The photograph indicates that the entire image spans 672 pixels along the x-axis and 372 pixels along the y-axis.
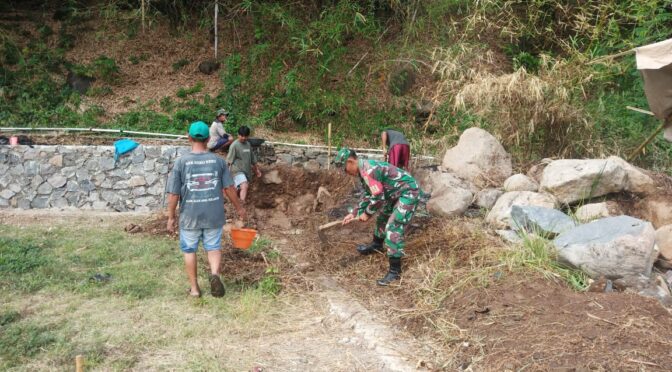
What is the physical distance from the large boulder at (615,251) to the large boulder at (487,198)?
2.22 metres

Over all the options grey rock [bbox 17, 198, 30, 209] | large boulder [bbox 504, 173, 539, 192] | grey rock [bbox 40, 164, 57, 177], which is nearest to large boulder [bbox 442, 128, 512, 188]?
large boulder [bbox 504, 173, 539, 192]

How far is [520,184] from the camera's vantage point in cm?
713

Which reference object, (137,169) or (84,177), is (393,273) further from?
(84,177)

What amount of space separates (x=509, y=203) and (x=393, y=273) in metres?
2.05

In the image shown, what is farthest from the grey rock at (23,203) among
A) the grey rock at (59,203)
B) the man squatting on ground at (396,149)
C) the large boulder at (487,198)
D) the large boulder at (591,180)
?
the large boulder at (591,180)

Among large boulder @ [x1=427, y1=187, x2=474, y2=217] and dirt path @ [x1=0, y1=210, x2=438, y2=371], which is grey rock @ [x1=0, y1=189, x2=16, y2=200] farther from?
large boulder @ [x1=427, y1=187, x2=474, y2=217]

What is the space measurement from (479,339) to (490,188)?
3.82 meters

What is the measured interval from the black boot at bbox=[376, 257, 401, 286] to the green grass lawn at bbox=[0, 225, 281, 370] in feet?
3.51

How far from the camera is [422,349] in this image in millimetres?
4059

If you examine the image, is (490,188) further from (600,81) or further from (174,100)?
(174,100)

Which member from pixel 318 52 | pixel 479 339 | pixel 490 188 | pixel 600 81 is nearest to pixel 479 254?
pixel 479 339

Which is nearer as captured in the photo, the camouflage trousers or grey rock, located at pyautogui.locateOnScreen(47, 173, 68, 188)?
the camouflage trousers

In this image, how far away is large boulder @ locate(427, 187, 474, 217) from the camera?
6895 mm

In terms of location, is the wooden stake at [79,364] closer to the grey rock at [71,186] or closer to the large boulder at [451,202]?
the large boulder at [451,202]
